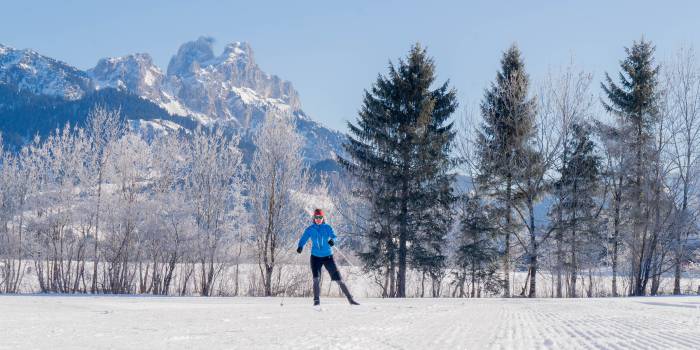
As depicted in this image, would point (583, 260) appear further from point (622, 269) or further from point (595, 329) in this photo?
point (595, 329)

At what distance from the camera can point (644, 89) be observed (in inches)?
1053

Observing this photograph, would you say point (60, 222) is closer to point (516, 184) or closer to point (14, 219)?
point (14, 219)

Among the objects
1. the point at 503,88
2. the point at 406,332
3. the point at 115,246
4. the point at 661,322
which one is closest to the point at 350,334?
the point at 406,332

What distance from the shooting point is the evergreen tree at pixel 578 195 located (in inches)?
931

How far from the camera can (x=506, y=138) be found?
81.7 feet

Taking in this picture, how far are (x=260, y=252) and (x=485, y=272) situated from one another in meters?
10.7

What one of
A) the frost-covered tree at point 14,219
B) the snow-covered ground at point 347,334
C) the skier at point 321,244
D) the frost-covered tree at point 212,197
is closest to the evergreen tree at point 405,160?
the frost-covered tree at point 212,197

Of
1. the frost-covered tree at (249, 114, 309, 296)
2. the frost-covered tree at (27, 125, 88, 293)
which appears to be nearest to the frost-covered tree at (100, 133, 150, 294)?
the frost-covered tree at (27, 125, 88, 293)

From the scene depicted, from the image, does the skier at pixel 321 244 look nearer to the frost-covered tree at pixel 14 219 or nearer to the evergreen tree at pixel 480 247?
the evergreen tree at pixel 480 247

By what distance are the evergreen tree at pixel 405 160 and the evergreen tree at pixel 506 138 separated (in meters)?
1.89

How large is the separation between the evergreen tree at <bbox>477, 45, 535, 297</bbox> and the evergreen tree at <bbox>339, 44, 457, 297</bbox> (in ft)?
6.20

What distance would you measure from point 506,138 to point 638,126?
25.6 ft

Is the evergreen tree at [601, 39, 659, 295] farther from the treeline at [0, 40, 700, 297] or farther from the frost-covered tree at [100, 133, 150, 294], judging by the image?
the frost-covered tree at [100, 133, 150, 294]

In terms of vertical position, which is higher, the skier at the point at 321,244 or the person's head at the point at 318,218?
the person's head at the point at 318,218
